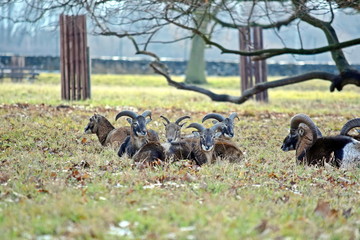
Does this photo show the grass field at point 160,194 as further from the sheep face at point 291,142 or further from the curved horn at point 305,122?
the curved horn at point 305,122

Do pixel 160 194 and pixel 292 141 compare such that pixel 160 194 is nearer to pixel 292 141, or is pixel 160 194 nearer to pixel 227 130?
pixel 292 141

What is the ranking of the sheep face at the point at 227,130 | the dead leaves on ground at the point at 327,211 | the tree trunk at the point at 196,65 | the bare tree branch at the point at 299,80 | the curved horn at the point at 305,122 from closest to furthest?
the dead leaves on ground at the point at 327,211, the curved horn at the point at 305,122, the sheep face at the point at 227,130, the bare tree branch at the point at 299,80, the tree trunk at the point at 196,65

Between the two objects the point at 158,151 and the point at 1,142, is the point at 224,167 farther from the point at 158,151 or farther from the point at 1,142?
the point at 1,142

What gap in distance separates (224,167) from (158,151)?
4.65ft

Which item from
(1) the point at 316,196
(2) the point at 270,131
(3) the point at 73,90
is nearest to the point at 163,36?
(3) the point at 73,90

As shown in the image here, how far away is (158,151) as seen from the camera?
1246cm

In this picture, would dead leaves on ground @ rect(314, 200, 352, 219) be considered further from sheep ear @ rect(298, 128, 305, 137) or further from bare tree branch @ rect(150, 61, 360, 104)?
bare tree branch @ rect(150, 61, 360, 104)

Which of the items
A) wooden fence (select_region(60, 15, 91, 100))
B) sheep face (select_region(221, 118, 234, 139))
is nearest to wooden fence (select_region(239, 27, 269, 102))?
wooden fence (select_region(60, 15, 91, 100))

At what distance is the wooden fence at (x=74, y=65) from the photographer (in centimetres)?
2678

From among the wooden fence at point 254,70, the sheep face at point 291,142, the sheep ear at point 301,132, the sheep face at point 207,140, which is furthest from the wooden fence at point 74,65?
the sheep face at point 207,140

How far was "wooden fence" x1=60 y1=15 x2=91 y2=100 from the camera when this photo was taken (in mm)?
26781

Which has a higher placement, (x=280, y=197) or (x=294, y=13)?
(x=294, y=13)

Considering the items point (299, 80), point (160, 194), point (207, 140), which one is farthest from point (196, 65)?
point (160, 194)

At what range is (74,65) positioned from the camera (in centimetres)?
2697
